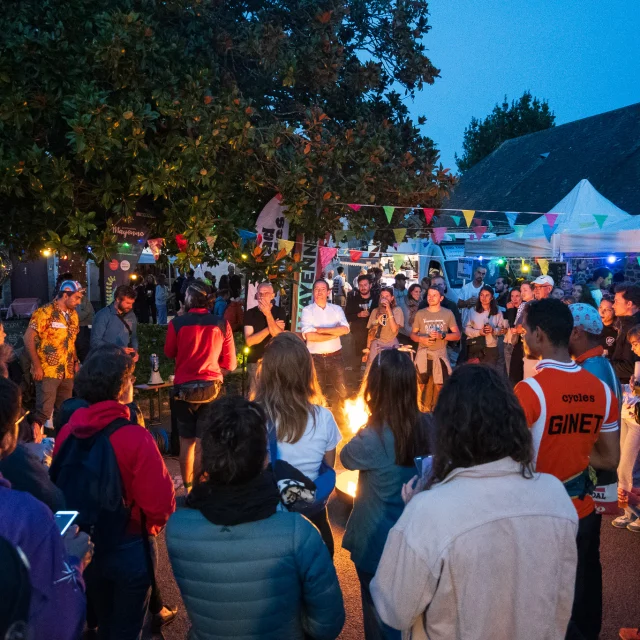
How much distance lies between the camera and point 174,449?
22.5ft

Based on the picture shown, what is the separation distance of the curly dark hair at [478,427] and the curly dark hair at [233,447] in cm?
58

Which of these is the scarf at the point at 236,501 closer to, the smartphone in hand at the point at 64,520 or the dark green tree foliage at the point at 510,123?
the smartphone in hand at the point at 64,520

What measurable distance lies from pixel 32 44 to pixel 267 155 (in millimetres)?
3126

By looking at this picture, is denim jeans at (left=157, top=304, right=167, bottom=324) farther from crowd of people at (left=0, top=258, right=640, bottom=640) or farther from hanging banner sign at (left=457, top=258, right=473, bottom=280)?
crowd of people at (left=0, top=258, right=640, bottom=640)

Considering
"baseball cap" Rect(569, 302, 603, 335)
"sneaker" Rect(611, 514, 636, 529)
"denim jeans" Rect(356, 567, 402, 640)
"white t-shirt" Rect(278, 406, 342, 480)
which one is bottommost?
"sneaker" Rect(611, 514, 636, 529)

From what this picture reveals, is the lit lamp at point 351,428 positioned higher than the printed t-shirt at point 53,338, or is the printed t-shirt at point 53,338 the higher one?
the printed t-shirt at point 53,338

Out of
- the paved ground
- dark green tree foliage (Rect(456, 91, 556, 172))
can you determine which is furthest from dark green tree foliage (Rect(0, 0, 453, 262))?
dark green tree foliage (Rect(456, 91, 556, 172))

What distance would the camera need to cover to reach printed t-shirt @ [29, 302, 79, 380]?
6559 mm

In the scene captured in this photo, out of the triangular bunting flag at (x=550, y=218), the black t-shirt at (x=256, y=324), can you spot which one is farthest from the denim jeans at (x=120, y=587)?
the triangular bunting flag at (x=550, y=218)

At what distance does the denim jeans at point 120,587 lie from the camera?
2.88m

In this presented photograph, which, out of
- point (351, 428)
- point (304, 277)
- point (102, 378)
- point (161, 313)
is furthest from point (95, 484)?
point (161, 313)

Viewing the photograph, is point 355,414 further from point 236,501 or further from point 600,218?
point 600,218

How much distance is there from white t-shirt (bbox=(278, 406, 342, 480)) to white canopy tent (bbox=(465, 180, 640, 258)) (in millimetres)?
8791

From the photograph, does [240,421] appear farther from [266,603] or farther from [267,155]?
[267,155]
